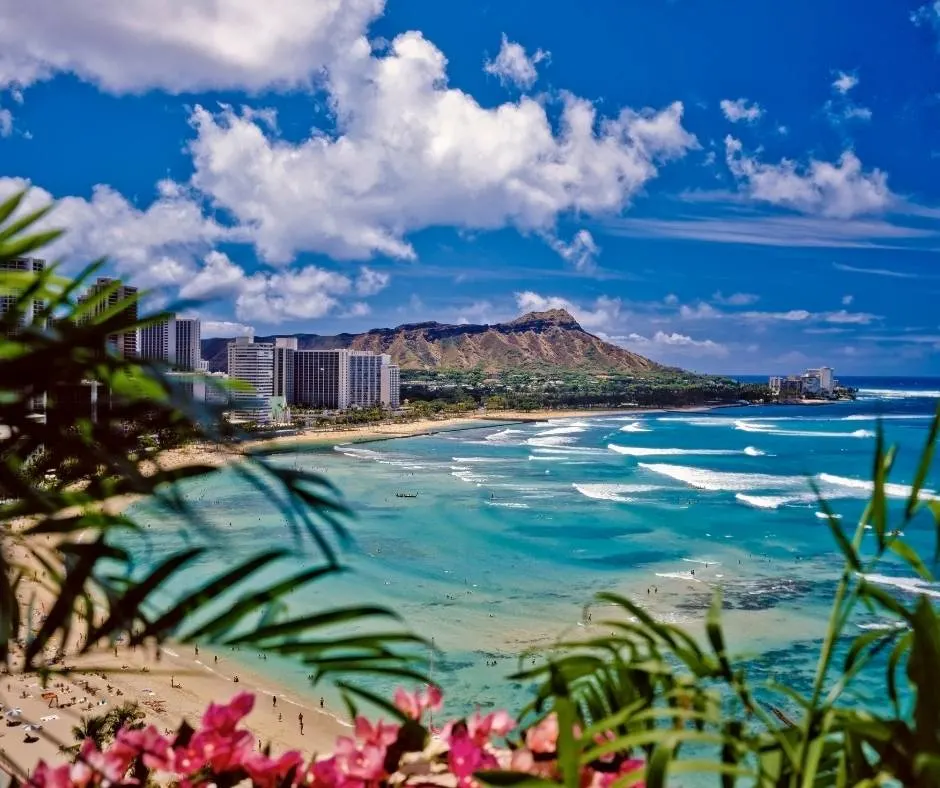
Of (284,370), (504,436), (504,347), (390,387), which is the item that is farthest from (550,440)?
(504,347)

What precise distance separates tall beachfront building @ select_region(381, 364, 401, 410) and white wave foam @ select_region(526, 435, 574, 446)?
30249 millimetres

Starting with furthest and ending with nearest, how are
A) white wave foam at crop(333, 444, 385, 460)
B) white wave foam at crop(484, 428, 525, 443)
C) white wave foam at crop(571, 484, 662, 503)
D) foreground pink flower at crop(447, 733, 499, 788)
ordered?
white wave foam at crop(484, 428, 525, 443), white wave foam at crop(333, 444, 385, 460), white wave foam at crop(571, 484, 662, 503), foreground pink flower at crop(447, 733, 499, 788)

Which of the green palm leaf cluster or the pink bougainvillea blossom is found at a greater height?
the green palm leaf cluster

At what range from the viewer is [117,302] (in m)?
0.86

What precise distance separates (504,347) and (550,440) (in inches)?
3985

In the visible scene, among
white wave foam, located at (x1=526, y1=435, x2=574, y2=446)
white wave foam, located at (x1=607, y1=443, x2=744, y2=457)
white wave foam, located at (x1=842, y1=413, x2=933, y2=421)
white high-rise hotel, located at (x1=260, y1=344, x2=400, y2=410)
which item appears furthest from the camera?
white high-rise hotel, located at (x1=260, y1=344, x2=400, y2=410)

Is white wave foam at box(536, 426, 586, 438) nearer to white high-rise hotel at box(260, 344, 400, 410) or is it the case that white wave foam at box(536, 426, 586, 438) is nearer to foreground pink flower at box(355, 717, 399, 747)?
white high-rise hotel at box(260, 344, 400, 410)

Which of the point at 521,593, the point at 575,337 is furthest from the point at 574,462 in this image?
the point at 575,337

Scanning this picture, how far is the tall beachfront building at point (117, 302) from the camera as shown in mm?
728

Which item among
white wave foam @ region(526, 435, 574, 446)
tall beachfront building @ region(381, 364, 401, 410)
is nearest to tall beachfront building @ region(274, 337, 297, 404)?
tall beachfront building @ region(381, 364, 401, 410)

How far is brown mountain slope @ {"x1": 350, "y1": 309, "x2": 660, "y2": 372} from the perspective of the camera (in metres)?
142

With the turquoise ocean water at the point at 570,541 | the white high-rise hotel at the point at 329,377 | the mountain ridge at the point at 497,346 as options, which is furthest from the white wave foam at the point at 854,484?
the mountain ridge at the point at 497,346

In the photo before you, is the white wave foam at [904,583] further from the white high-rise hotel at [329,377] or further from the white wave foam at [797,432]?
the white high-rise hotel at [329,377]

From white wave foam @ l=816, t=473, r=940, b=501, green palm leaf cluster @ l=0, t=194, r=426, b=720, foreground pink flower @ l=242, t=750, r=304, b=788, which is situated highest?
green palm leaf cluster @ l=0, t=194, r=426, b=720
